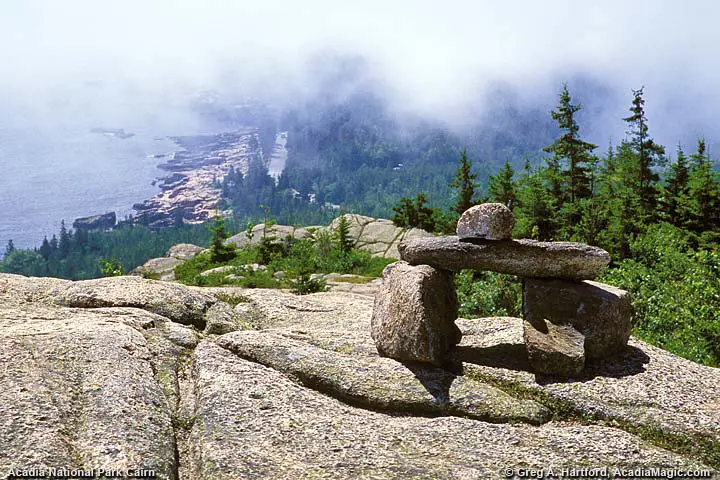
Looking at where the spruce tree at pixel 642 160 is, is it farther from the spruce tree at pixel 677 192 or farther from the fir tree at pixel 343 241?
the fir tree at pixel 343 241

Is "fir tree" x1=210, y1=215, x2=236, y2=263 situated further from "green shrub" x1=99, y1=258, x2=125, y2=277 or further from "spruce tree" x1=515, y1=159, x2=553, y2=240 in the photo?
"spruce tree" x1=515, y1=159, x2=553, y2=240

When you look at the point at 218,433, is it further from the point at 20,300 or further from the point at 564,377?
the point at 20,300

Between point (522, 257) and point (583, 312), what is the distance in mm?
2084

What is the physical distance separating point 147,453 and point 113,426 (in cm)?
98

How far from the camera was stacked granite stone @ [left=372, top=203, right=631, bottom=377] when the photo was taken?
42.0 feet

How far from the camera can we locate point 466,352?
14094 millimetres

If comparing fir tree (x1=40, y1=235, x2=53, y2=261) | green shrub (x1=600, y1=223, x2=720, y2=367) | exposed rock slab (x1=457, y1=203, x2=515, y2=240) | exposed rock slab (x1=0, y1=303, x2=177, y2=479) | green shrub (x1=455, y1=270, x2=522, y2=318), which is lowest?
fir tree (x1=40, y1=235, x2=53, y2=261)

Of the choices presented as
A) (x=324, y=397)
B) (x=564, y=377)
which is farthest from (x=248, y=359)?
(x=564, y=377)

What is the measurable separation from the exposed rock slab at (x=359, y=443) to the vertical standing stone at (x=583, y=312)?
9.74 feet

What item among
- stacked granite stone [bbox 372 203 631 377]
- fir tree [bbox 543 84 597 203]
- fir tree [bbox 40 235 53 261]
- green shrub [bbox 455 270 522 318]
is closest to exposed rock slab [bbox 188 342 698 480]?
stacked granite stone [bbox 372 203 631 377]

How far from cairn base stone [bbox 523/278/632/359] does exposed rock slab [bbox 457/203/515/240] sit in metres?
1.64

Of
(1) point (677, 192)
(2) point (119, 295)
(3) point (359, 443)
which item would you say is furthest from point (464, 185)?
(3) point (359, 443)

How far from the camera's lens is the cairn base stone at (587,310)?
13.3 m

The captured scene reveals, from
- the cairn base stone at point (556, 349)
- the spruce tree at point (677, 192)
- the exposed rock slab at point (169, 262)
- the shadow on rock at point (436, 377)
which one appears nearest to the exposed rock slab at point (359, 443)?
the shadow on rock at point (436, 377)
